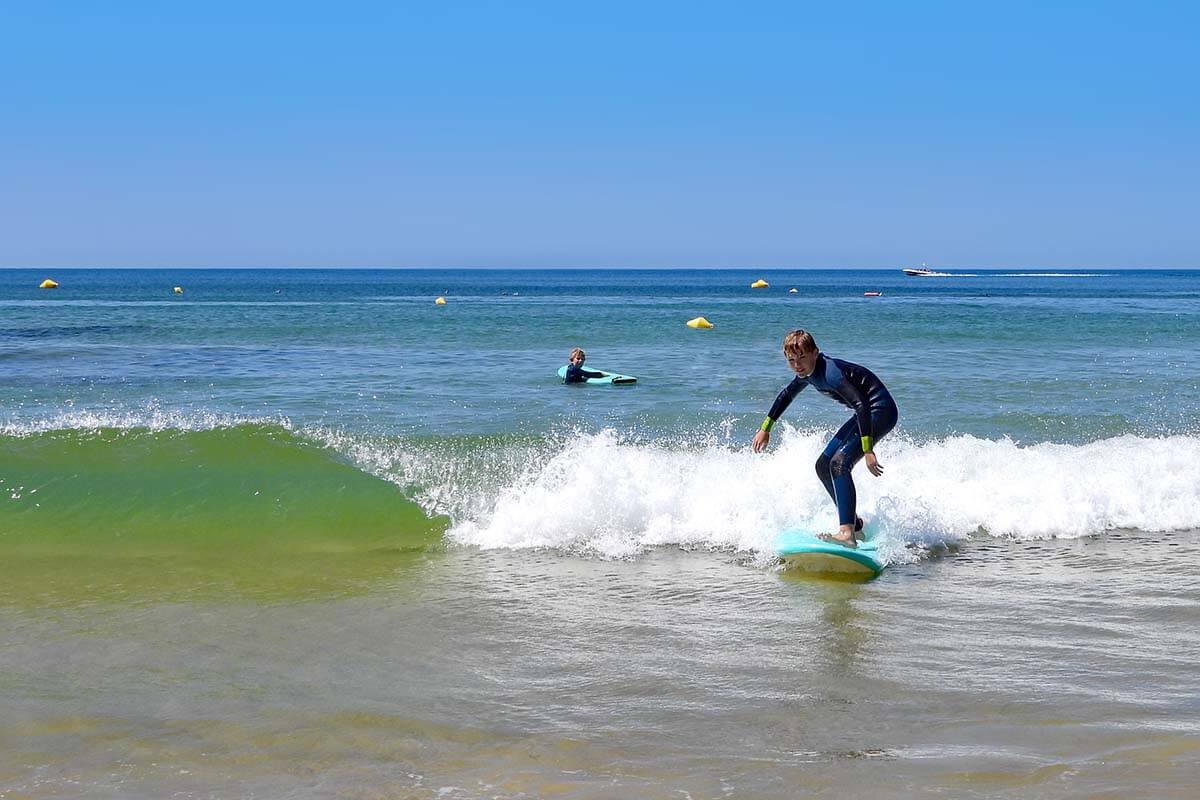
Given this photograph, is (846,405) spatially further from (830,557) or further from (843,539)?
(830,557)

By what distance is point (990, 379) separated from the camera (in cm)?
2216

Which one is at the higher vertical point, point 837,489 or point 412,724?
point 837,489

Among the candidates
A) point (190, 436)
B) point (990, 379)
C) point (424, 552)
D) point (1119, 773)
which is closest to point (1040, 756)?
point (1119, 773)

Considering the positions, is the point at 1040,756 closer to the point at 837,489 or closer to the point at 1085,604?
the point at 1085,604

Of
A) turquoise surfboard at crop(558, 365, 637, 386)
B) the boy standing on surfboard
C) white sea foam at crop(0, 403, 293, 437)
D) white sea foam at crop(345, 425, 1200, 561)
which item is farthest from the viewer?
turquoise surfboard at crop(558, 365, 637, 386)

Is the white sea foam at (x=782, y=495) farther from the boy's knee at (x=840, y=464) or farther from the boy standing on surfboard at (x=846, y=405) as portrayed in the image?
the boy's knee at (x=840, y=464)

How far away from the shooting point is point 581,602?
7.70m

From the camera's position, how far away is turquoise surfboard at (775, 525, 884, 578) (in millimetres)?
8508

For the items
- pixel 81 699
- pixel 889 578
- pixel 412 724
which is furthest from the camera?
pixel 889 578

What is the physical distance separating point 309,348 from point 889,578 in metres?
25.4

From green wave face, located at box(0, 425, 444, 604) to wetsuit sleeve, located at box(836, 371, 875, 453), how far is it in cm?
396

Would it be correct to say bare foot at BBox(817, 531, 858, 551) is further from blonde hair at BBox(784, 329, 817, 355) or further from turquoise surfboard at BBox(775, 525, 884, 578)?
blonde hair at BBox(784, 329, 817, 355)

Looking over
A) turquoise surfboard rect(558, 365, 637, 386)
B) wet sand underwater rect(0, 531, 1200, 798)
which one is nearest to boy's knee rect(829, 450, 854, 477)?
wet sand underwater rect(0, 531, 1200, 798)

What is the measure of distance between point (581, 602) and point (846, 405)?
2621 mm
